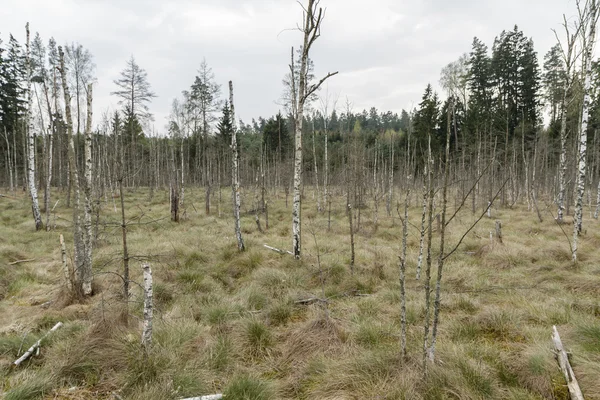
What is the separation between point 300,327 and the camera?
14.3 feet

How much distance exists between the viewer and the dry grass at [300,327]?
120 inches

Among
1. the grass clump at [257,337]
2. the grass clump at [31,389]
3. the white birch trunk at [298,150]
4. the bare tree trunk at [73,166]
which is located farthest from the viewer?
the white birch trunk at [298,150]

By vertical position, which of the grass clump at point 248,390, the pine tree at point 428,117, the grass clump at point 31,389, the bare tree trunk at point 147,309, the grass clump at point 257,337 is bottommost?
the grass clump at point 257,337

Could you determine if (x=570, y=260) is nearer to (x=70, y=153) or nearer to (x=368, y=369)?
(x=368, y=369)

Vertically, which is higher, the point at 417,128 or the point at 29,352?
the point at 417,128

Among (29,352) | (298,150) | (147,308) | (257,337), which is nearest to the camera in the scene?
(147,308)

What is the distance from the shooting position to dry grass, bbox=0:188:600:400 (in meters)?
3.04

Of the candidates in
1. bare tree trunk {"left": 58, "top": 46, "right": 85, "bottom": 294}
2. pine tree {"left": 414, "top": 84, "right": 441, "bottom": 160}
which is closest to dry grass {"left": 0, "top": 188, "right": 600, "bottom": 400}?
bare tree trunk {"left": 58, "top": 46, "right": 85, "bottom": 294}

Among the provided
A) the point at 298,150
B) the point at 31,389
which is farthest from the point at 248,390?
the point at 298,150

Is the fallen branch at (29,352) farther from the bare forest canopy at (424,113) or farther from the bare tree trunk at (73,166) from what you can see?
the bare forest canopy at (424,113)

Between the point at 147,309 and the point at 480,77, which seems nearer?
the point at 147,309

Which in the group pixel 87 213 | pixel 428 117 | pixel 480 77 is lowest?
pixel 87 213

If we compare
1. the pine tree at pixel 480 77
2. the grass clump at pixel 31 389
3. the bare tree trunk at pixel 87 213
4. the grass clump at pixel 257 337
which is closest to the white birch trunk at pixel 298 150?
the grass clump at pixel 257 337

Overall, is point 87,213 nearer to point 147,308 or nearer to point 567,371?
point 147,308
